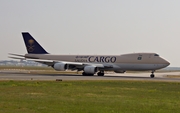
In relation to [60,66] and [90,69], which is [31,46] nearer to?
[60,66]

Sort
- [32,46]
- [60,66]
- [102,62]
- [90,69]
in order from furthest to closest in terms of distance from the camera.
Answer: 1. [32,46]
2. [102,62]
3. [60,66]
4. [90,69]

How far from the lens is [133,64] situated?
5262 centimetres

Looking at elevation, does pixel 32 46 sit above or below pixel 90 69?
above

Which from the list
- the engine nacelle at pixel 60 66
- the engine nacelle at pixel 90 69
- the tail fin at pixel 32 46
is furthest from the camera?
the tail fin at pixel 32 46

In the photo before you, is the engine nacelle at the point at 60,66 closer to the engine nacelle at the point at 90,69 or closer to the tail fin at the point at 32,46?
the engine nacelle at the point at 90,69

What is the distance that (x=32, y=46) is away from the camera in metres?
63.3

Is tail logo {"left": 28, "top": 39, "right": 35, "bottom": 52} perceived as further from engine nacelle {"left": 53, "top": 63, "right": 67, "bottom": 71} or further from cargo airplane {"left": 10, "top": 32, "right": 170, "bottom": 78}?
engine nacelle {"left": 53, "top": 63, "right": 67, "bottom": 71}

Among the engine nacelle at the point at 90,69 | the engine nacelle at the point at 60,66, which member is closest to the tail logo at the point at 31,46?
the engine nacelle at the point at 60,66

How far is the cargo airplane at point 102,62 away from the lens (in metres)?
51.5

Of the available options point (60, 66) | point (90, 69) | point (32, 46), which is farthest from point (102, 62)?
point (32, 46)

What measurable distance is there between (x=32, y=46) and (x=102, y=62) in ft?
49.8
